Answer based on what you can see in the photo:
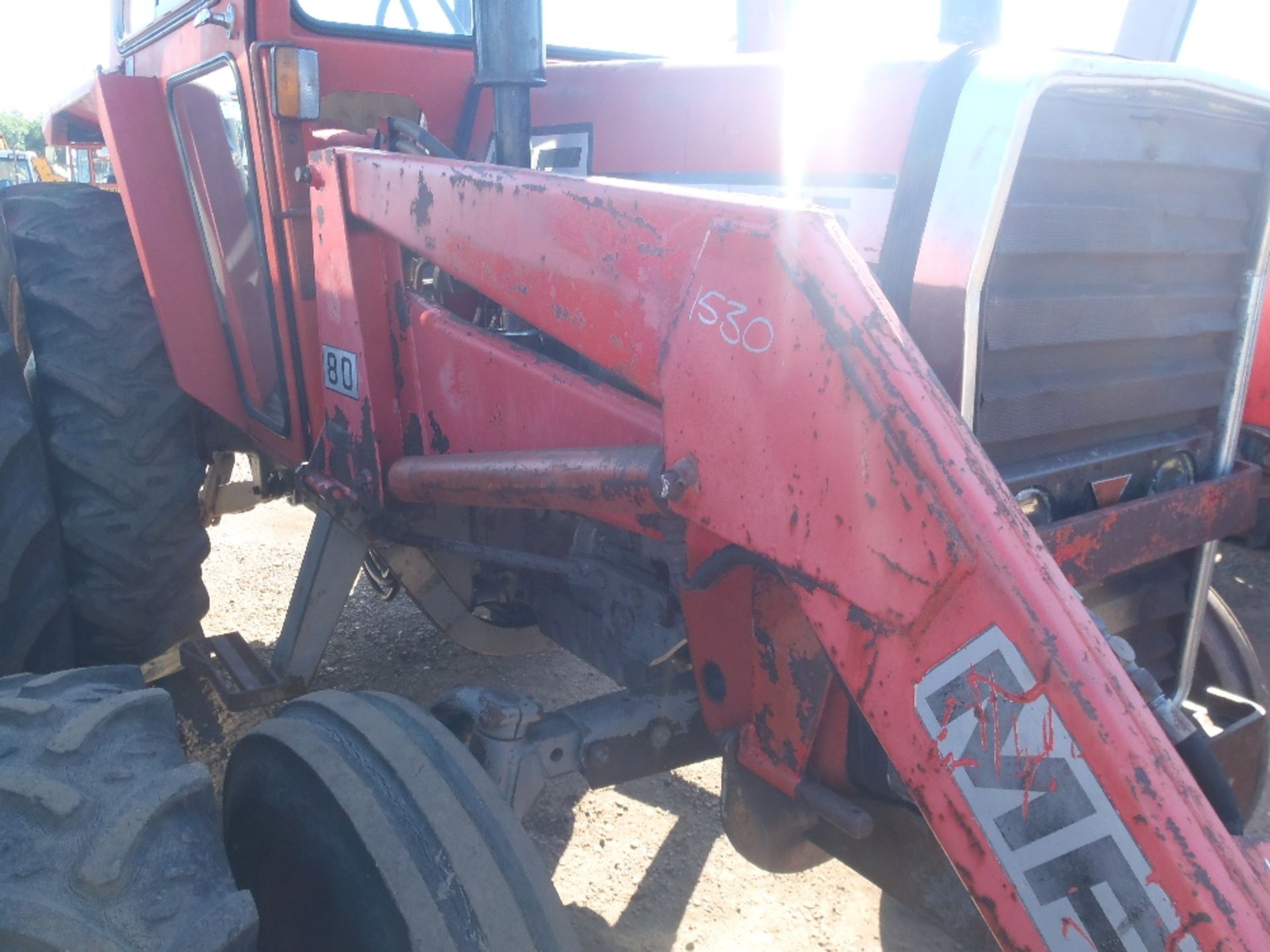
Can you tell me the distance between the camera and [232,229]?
2520 mm

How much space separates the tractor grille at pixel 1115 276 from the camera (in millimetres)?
1592

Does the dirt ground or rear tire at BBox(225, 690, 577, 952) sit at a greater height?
Answer: rear tire at BBox(225, 690, 577, 952)

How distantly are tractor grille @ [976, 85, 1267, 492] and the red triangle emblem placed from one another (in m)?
0.03

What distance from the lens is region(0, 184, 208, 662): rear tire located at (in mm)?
2469

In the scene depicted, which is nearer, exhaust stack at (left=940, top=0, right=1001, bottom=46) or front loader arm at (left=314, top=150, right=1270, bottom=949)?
front loader arm at (left=314, top=150, right=1270, bottom=949)

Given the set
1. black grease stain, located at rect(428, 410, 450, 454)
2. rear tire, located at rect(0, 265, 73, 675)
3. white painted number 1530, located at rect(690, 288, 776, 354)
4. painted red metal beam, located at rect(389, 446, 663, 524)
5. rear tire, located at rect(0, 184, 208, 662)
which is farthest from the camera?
rear tire, located at rect(0, 184, 208, 662)

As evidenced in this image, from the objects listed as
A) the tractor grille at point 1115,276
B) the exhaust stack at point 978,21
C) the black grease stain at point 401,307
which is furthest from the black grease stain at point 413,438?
the exhaust stack at point 978,21

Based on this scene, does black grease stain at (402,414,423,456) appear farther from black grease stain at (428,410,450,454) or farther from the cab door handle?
the cab door handle

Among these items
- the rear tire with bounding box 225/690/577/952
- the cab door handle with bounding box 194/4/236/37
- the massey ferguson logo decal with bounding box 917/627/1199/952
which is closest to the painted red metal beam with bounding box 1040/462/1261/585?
the massey ferguson logo decal with bounding box 917/627/1199/952

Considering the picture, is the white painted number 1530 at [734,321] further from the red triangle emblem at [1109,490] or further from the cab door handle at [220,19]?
the cab door handle at [220,19]

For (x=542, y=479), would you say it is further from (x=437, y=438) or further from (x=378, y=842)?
(x=378, y=842)

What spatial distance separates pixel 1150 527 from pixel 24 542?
7.63 feet

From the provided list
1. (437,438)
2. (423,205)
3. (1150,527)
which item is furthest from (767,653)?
(423,205)

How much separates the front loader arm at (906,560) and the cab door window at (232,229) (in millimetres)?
1202
